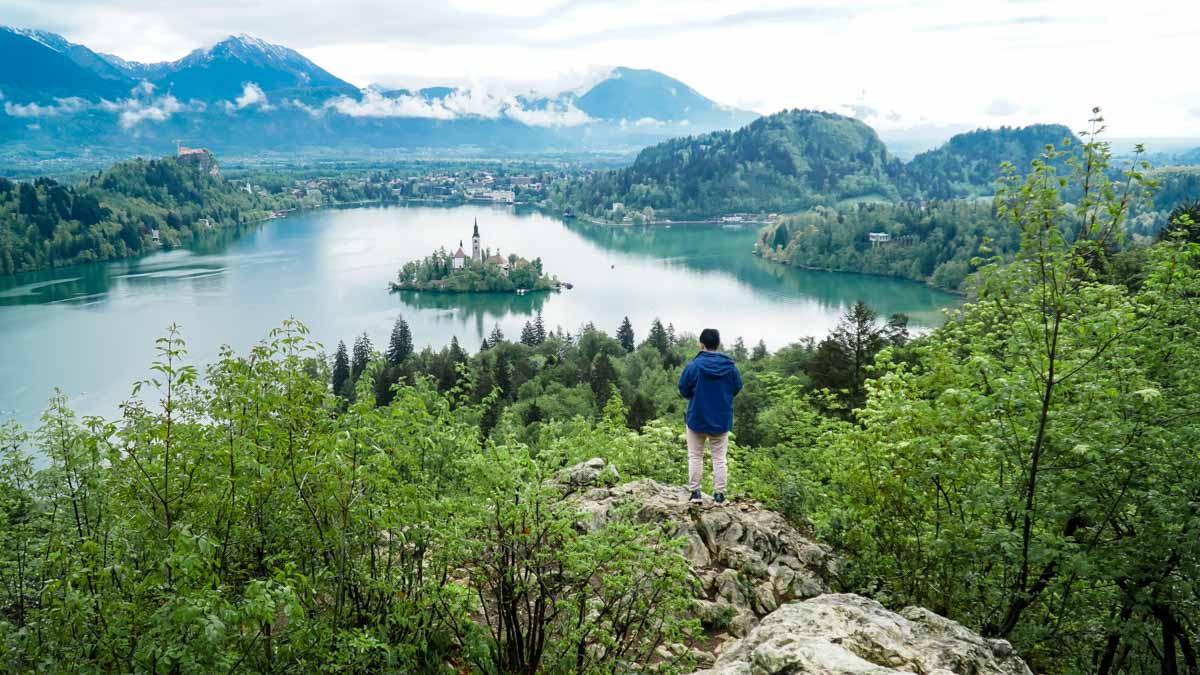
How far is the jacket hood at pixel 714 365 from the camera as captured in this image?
6648 millimetres

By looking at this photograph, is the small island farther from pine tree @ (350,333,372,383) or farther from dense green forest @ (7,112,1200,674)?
dense green forest @ (7,112,1200,674)

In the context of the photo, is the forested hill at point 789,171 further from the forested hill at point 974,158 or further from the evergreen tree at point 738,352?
the evergreen tree at point 738,352

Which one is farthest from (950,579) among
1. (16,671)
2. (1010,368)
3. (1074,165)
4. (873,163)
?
(873,163)

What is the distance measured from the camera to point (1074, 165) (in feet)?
14.7

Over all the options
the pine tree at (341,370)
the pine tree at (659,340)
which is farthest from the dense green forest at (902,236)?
the pine tree at (341,370)

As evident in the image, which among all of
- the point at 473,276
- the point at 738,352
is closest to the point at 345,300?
the point at 473,276

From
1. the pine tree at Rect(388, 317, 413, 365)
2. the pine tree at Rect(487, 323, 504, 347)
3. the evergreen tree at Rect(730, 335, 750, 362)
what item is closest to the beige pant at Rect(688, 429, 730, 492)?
the evergreen tree at Rect(730, 335, 750, 362)

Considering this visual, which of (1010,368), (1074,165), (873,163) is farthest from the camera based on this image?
(873,163)

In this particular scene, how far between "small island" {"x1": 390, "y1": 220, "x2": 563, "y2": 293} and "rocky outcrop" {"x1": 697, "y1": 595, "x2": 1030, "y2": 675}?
73105 millimetres

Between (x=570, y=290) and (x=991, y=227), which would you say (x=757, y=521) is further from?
(x=991, y=227)

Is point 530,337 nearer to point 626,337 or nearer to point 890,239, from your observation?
point 626,337

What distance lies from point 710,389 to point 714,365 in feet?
0.72

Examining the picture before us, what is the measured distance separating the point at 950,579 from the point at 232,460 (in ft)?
16.0

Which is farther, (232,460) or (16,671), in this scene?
(232,460)
